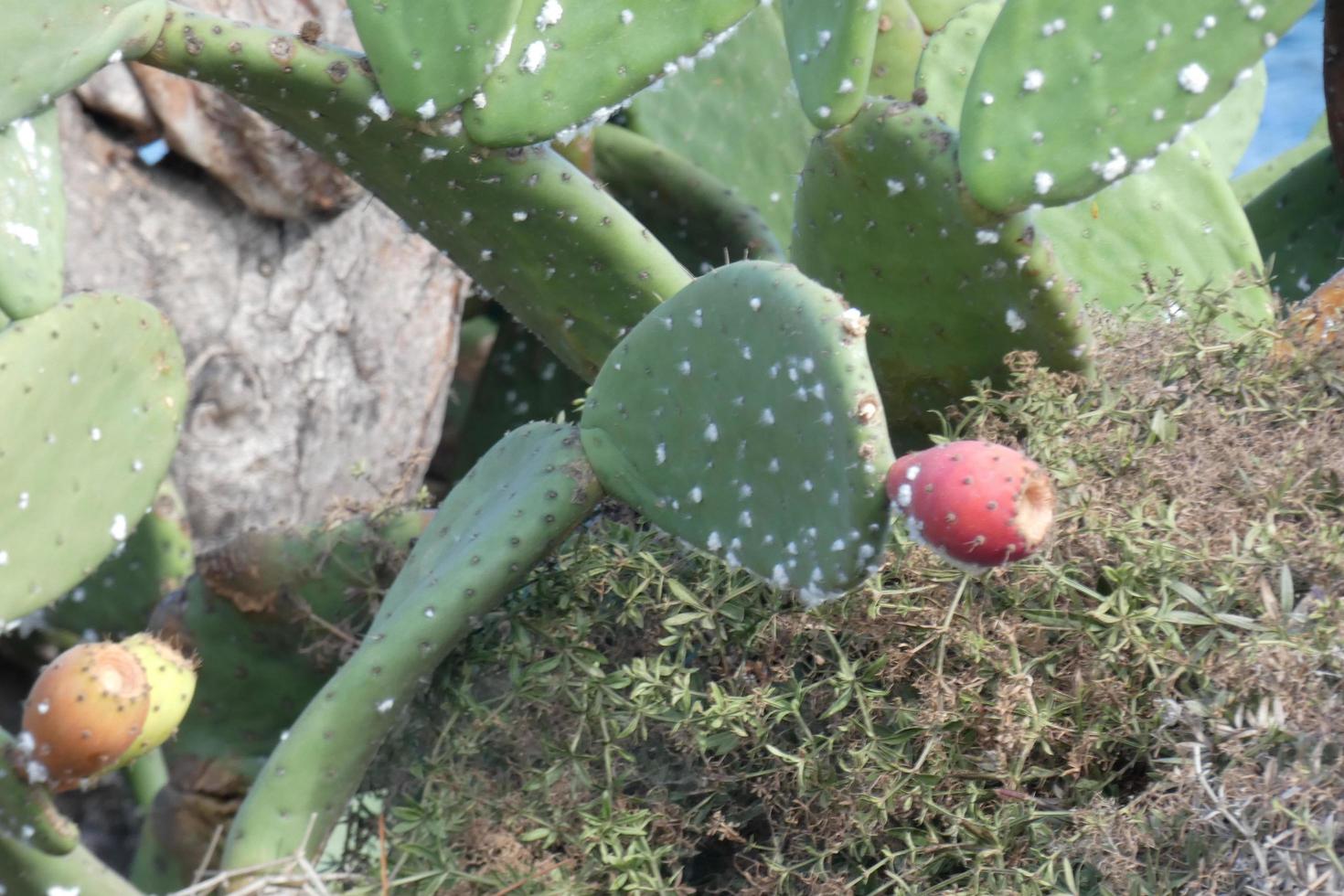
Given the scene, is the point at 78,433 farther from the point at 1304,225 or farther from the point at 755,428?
the point at 1304,225

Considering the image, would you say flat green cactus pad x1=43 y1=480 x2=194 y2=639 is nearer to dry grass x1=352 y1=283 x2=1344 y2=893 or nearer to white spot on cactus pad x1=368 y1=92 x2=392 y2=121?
dry grass x1=352 y1=283 x2=1344 y2=893

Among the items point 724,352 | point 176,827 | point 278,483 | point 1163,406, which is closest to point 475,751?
point 724,352

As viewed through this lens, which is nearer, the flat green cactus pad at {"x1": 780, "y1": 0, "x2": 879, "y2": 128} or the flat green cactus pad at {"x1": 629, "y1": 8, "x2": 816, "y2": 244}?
the flat green cactus pad at {"x1": 780, "y1": 0, "x2": 879, "y2": 128}

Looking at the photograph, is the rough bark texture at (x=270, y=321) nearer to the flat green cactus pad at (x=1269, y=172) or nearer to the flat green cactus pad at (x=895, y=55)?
the flat green cactus pad at (x=895, y=55)

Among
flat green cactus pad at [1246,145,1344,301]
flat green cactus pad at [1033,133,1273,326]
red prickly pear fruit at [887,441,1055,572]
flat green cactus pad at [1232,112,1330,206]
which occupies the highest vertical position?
red prickly pear fruit at [887,441,1055,572]

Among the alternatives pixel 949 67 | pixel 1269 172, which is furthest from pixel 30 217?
pixel 1269 172

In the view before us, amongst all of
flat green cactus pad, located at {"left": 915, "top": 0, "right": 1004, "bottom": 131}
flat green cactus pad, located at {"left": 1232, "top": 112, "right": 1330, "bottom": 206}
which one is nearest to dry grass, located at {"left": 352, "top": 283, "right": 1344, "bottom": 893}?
flat green cactus pad, located at {"left": 915, "top": 0, "right": 1004, "bottom": 131}

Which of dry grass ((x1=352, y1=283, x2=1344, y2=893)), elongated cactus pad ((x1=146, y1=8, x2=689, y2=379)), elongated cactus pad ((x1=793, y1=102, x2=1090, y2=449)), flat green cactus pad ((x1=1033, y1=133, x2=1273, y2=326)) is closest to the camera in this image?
dry grass ((x1=352, y1=283, x2=1344, y2=893))
